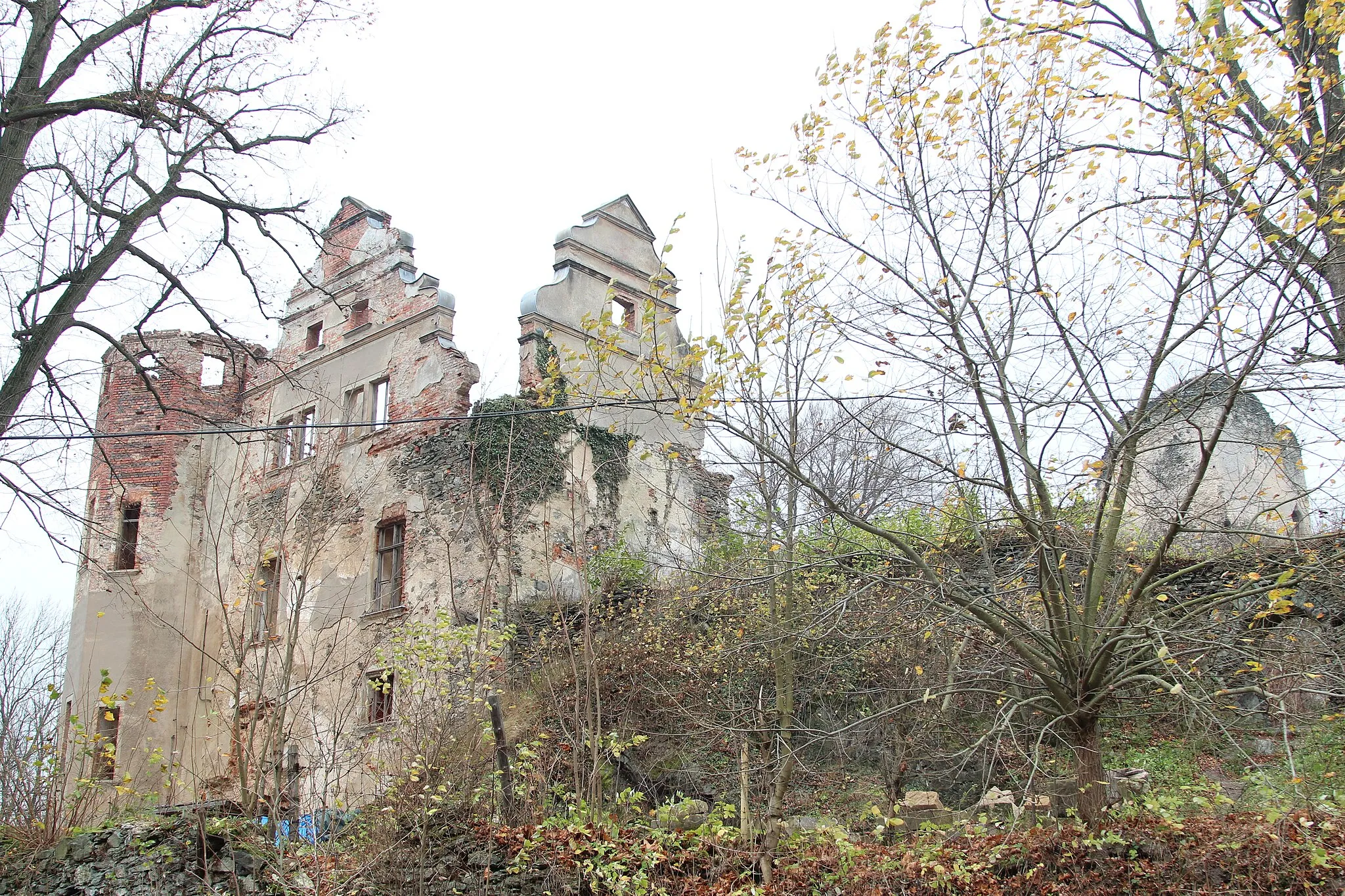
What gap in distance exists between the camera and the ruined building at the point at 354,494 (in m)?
16.1

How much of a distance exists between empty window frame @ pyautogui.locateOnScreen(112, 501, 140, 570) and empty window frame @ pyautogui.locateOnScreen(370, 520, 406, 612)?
20.8 feet

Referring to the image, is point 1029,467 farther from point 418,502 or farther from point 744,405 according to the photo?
point 418,502

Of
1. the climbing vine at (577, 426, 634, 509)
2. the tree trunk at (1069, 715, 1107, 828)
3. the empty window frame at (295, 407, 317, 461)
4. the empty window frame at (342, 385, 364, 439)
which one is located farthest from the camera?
the empty window frame at (295, 407, 317, 461)

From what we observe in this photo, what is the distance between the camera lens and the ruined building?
1614 centimetres

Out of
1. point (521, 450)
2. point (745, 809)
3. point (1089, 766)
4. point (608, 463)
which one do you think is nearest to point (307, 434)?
point (521, 450)

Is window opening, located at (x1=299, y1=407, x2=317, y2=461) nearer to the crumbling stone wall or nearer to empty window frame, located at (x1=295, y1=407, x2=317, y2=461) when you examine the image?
empty window frame, located at (x1=295, y1=407, x2=317, y2=461)

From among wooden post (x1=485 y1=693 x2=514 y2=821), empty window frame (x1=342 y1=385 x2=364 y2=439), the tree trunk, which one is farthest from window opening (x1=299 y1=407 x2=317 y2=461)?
the tree trunk

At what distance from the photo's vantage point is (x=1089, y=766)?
7859mm

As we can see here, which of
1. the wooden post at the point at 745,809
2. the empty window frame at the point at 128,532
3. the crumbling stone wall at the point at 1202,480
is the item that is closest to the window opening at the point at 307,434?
the empty window frame at the point at 128,532

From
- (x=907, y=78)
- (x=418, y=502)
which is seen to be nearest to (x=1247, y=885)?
(x=907, y=78)

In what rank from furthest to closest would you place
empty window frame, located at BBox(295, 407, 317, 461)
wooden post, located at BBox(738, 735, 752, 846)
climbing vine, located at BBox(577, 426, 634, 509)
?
empty window frame, located at BBox(295, 407, 317, 461) → climbing vine, located at BBox(577, 426, 634, 509) → wooden post, located at BBox(738, 735, 752, 846)

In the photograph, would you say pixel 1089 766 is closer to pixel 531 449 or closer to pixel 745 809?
pixel 745 809

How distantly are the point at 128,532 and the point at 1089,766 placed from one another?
19.9 m

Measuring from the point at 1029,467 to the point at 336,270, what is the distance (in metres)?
16.6
